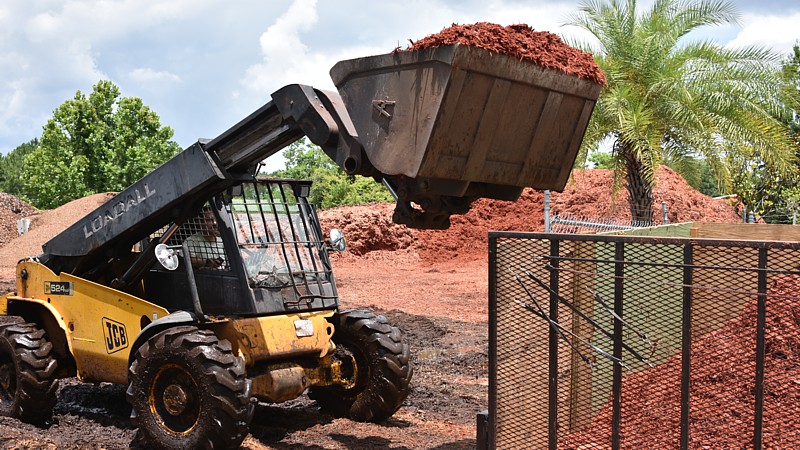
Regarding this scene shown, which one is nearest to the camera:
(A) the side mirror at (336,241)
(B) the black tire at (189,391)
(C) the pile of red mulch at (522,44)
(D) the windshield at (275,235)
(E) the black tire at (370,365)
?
(C) the pile of red mulch at (522,44)

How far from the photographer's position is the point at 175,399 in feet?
21.4

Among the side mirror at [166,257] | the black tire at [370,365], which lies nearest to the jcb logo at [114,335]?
the side mirror at [166,257]

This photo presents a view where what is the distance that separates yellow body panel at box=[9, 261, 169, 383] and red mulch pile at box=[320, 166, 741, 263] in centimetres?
1972

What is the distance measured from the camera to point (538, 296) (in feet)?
15.6

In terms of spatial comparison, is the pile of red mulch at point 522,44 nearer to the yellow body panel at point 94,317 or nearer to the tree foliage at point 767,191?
the yellow body panel at point 94,317

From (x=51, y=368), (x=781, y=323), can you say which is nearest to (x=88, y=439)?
(x=51, y=368)

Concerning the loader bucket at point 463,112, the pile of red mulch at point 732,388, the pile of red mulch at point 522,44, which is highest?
the pile of red mulch at point 522,44

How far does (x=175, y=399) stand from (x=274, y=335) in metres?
0.93

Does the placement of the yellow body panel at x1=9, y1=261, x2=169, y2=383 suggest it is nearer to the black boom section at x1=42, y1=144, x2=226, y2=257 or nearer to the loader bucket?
the black boom section at x1=42, y1=144, x2=226, y2=257

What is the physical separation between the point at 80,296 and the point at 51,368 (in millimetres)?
750

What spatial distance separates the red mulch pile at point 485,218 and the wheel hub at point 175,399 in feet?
67.8

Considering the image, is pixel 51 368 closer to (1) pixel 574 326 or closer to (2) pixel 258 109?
(2) pixel 258 109

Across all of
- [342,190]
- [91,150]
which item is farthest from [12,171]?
[342,190]

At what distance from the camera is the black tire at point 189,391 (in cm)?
620
